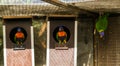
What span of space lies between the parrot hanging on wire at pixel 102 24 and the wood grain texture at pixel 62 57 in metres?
0.57

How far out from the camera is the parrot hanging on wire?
601 centimetres

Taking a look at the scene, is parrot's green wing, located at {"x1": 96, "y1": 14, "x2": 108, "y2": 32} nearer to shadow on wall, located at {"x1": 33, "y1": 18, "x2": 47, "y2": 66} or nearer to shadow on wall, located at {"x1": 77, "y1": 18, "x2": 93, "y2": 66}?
shadow on wall, located at {"x1": 77, "y1": 18, "x2": 93, "y2": 66}

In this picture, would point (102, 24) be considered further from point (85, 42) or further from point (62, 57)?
point (62, 57)

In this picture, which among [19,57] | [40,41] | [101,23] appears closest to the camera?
[19,57]

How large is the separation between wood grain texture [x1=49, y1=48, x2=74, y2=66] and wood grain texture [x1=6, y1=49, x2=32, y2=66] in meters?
0.37

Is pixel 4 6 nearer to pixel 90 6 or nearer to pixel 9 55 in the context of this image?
Answer: pixel 9 55

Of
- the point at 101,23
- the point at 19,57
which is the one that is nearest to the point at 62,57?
the point at 19,57

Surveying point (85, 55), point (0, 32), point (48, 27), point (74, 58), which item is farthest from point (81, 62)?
point (0, 32)

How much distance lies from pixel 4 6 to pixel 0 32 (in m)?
0.80

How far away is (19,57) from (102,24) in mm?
1421

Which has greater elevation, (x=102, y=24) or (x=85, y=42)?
(x=102, y=24)

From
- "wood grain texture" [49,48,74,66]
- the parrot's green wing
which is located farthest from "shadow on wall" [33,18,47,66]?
the parrot's green wing

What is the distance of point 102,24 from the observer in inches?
237

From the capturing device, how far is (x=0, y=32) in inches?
250
